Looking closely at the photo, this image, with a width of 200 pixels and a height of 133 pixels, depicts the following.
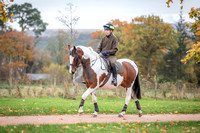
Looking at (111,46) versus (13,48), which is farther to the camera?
(13,48)

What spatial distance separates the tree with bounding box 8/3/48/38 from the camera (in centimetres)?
5298

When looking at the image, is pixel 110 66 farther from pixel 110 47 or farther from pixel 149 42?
pixel 149 42

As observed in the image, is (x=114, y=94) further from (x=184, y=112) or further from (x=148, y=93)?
(x=184, y=112)

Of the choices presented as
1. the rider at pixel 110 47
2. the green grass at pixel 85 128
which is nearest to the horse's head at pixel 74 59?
the rider at pixel 110 47

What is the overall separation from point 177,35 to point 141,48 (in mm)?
7884

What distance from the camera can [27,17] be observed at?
5447 cm

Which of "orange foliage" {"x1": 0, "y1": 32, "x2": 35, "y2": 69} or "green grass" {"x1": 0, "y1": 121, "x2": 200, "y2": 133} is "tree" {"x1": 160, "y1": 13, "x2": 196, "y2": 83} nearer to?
"orange foliage" {"x1": 0, "y1": 32, "x2": 35, "y2": 69}

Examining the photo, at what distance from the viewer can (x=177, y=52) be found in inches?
1880

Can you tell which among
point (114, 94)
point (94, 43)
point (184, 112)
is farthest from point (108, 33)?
point (94, 43)

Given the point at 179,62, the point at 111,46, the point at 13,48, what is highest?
the point at 111,46

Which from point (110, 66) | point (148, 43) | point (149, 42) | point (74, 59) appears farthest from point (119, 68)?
point (149, 42)

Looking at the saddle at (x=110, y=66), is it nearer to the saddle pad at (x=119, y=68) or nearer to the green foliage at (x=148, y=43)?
the saddle pad at (x=119, y=68)

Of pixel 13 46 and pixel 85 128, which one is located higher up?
pixel 13 46

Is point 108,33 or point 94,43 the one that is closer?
point 108,33
